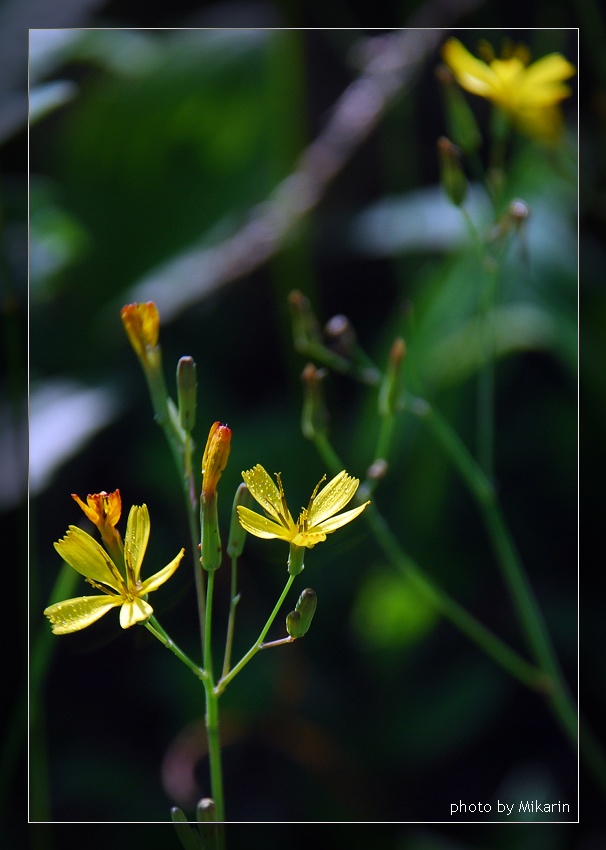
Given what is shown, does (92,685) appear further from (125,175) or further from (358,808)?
(125,175)

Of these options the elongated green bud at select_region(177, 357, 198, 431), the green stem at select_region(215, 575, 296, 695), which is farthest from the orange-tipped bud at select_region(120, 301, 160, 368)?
the green stem at select_region(215, 575, 296, 695)

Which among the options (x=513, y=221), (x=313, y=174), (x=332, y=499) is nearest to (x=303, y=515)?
(x=332, y=499)

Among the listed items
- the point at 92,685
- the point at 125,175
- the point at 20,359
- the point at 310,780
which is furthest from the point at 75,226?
the point at 310,780

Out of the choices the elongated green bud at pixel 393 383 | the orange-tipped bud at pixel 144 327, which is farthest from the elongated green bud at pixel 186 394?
the elongated green bud at pixel 393 383

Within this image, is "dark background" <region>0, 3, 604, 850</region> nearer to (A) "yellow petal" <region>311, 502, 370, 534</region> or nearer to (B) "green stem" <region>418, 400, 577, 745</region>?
(B) "green stem" <region>418, 400, 577, 745</region>

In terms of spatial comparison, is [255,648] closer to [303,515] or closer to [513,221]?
[303,515]

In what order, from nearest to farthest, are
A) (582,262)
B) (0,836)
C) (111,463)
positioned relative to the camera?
(0,836) < (111,463) < (582,262)
